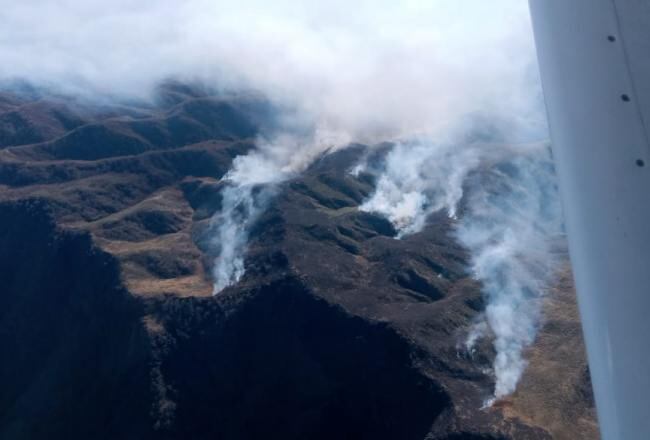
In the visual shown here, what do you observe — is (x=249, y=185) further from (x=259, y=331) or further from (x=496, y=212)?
(x=259, y=331)

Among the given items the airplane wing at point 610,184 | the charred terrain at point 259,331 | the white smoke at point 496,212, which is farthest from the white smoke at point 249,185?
the airplane wing at point 610,184

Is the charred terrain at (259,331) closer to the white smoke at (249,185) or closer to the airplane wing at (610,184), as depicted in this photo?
the white smoke at (249,185)

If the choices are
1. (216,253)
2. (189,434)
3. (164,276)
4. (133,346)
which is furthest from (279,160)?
(189,434)

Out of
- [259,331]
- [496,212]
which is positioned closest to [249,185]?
[496,212]

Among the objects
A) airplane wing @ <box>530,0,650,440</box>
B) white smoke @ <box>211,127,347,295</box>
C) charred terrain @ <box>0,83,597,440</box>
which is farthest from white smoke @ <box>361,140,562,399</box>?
airplane wing @ <box>530,0,650,440</box>

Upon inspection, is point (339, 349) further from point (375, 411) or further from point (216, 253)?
point (216, 253)
